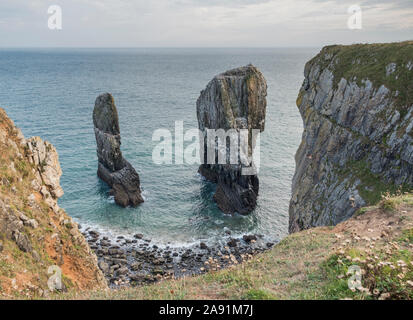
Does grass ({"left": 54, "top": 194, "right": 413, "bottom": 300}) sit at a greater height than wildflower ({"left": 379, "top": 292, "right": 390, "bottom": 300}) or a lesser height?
lesser

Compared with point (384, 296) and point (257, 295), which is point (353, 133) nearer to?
point (384, 296)

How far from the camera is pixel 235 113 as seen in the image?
53.3m

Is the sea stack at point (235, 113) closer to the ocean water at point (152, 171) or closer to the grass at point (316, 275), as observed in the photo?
the ocean water at point (152, 171)

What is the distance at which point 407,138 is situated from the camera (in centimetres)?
2347

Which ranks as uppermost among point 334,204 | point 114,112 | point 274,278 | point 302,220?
point 114,112

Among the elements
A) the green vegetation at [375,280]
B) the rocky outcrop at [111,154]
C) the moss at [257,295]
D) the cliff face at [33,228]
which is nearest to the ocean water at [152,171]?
the rocky outcrop at [111,154]

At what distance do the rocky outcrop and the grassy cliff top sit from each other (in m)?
35.0

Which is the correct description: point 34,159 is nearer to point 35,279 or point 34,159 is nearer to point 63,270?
point 63,270

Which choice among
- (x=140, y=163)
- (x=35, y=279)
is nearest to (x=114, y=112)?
(x=140, y=163)

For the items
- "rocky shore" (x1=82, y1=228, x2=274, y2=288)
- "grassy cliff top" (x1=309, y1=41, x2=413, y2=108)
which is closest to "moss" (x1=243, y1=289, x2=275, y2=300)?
"grassy cliff top" (x1=309, y1=41, x2=413, y2=108)

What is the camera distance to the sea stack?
5059cm

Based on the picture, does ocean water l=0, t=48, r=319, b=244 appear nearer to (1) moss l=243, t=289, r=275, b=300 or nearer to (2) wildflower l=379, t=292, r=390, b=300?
(1) moss l=243, t=289, r=275, b=300

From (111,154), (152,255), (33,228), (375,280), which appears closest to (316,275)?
(375,280)

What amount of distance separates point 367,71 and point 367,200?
43.5 feet
